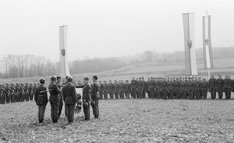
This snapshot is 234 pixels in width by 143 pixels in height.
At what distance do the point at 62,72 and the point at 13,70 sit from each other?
28.7m

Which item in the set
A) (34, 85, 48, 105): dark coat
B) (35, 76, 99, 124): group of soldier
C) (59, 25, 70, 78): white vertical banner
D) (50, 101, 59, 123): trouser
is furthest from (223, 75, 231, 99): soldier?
(34, 85, 48, 105): dark coat

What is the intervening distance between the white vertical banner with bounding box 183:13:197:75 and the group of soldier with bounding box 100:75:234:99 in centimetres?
411

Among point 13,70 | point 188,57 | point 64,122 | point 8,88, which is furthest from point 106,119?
point 13,70

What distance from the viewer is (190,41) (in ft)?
85.3

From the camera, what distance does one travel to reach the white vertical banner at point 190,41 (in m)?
25.4

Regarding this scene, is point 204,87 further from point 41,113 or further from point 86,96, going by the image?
point 41,113

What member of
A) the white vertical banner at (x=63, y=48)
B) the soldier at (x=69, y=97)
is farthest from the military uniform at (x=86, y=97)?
the white vertical banner at (x=63, y=48)

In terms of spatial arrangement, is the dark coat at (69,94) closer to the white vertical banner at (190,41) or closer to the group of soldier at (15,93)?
the group of soldier at (15,93)

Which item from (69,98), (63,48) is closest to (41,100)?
(69,98)

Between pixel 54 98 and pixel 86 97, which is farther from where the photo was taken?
pixel 86 97

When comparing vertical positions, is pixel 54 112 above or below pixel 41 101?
below

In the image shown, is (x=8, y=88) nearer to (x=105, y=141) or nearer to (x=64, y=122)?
(x=64, y=122)

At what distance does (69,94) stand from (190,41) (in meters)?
16.0

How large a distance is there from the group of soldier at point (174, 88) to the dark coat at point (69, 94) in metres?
10.9
